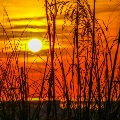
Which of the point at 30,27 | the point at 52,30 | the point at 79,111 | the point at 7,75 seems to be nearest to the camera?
the point at 52,30

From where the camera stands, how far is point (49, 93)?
251cm

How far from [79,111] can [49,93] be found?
0.32 meters

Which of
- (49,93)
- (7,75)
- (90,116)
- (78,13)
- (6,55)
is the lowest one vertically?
(90,116)

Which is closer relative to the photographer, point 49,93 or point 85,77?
point 49,93

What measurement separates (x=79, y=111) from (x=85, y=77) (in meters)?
0.33

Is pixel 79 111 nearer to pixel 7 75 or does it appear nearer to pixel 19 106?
pixel 19 106

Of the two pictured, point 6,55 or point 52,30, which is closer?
point 52,30

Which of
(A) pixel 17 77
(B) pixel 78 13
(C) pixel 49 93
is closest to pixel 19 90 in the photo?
(A) pixel 17 77

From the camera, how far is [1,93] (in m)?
2.96

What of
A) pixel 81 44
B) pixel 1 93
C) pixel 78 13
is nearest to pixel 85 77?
pixel 81 44

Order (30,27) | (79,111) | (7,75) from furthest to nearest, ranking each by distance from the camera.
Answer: (30,27)
(7,75)
(79,111)

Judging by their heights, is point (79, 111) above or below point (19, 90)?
below

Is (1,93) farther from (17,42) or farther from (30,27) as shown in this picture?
(30,27)

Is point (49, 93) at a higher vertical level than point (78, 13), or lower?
lower
